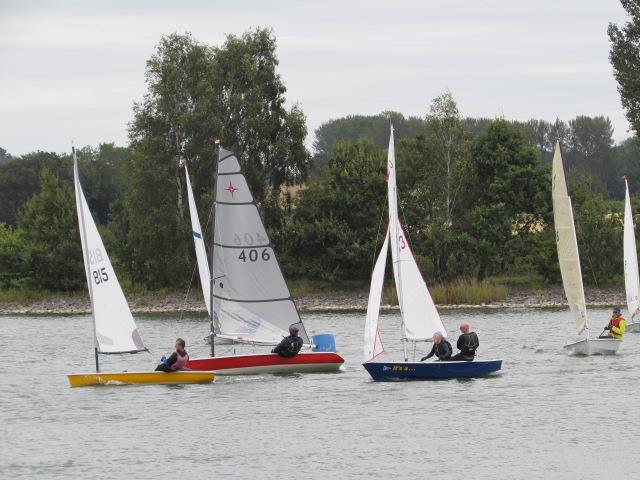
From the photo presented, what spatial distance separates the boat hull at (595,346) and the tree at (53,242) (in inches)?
1925

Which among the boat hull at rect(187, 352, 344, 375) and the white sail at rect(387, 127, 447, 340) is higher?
the white sail at rect(387, 127, 447, 340)

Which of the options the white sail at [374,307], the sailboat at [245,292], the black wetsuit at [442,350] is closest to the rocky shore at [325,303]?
the sailboat at [245,292]

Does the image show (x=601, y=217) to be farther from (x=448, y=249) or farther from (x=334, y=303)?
(x=334, y=303)

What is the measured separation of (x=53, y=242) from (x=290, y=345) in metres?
50.8

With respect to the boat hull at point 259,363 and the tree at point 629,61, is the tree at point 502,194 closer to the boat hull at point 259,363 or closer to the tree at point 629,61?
the tree at point 629,61

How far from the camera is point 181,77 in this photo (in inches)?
3007

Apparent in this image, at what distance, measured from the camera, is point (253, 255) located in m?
39.3

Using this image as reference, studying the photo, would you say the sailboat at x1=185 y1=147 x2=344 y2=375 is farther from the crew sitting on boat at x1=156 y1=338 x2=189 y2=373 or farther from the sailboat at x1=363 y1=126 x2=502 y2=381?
the sailboat at x1=363 y1=126 x2=502 y2=381

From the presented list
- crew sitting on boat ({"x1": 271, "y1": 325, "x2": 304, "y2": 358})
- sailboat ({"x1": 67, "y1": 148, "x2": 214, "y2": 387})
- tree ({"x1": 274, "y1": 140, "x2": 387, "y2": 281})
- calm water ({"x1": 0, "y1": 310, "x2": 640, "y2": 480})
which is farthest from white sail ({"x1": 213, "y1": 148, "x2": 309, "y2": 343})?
tree ({"x1": 274, "y1": 140, "x2": 387, "y2": 281})

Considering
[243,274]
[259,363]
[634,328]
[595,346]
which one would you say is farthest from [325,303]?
[259,363]

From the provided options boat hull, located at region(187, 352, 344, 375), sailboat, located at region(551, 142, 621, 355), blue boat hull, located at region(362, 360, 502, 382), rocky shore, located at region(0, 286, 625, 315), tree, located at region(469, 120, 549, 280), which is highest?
tree, located at region(469, 120, 549, 280)

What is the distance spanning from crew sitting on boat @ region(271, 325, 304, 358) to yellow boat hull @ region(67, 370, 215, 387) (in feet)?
7.37

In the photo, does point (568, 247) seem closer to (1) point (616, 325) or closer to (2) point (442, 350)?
(1) point (616, 325)

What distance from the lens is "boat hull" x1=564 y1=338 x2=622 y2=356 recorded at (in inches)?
1708
